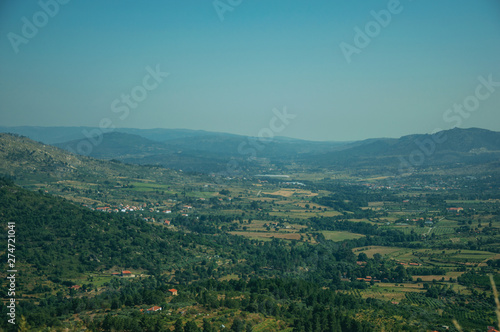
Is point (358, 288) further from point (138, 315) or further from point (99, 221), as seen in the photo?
point (99, 221)

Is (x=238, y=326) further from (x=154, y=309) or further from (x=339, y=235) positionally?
(x=339, y=235)

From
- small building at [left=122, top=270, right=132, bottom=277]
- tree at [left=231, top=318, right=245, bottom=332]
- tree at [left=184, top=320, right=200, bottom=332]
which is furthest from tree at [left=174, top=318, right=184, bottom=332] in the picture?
small building at [left=122, top=270, right=132, bottom=277]

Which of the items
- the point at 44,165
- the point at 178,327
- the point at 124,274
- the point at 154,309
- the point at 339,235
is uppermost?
the point at 44,165

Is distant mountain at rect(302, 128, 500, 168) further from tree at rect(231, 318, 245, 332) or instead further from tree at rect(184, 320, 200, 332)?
tree at rect(184, 320, 200, 332)

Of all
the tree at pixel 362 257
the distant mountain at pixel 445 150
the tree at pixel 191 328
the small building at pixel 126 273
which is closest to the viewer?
the tree at pixel 191 328

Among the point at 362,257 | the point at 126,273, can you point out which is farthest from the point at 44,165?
the point at 362,257

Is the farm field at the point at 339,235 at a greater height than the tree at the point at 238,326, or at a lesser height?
lesser

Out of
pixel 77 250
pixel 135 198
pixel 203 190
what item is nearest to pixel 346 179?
pixel 203 190

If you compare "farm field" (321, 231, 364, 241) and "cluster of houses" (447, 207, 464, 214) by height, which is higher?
"cluster of houses" (447, 207, 464, 214)

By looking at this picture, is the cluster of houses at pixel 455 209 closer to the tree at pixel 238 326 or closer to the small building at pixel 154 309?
the tree at pixel 238 326

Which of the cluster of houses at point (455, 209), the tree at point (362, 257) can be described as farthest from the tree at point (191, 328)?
the cluster of houses at point (455, 209)

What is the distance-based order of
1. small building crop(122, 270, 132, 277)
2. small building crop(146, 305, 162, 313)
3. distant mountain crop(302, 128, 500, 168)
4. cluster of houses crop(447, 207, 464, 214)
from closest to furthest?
small building crop(146, 305, 162, 313)
small building crop(122, 270, 132, 277)
cluster of houses crop(447, 207, 464, 214)
distant mountain crop(302, 128, 500, 168)
